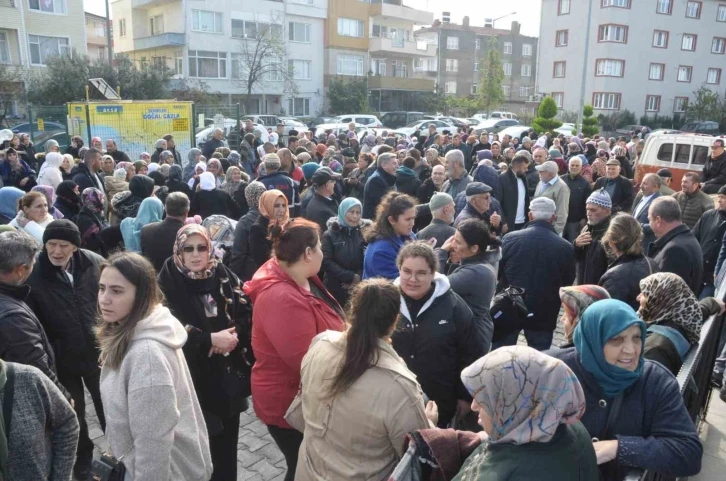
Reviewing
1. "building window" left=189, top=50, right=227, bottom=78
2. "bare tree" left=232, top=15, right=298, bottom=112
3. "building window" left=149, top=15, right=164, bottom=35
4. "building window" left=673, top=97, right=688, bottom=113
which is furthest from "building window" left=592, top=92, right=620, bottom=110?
"building window" left=149, top=15, right=164, bottom=35

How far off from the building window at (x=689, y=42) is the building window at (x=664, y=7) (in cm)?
277

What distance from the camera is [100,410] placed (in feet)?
14.7

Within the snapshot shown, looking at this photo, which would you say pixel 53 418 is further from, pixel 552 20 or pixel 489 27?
pixel 489 27

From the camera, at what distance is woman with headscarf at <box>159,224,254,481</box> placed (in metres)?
3.48

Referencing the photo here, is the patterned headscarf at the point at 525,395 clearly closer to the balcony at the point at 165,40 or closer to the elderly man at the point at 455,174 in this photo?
the elderly man at the point at 455,174

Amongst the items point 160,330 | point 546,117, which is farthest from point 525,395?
point 546,117

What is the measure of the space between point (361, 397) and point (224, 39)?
4327 cm

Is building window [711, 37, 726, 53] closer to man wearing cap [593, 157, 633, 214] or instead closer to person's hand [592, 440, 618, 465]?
man wearing cap [593, 157, 633, 214]

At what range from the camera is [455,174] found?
8227 mm

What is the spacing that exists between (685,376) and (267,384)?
232cm

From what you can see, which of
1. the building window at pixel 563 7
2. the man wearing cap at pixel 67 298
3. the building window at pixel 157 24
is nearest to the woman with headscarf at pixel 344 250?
the man wearing cap at pixel 67 298

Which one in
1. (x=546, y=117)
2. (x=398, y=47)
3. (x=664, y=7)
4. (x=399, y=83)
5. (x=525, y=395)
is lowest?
(x=525, y=395)

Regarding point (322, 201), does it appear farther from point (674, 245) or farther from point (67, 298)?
point (674, 245)

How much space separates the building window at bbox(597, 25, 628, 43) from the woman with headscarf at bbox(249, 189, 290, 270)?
47.6 metres
